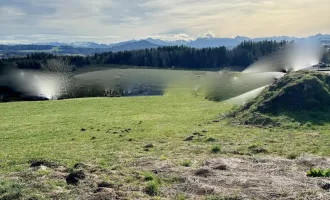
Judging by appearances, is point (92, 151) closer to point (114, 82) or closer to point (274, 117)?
point (274, 117)

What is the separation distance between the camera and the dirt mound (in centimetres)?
3219

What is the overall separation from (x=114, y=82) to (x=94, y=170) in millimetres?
129083

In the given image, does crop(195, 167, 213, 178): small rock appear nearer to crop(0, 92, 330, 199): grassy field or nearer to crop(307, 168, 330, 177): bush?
crop(0, 92, 330, 199): grassy field

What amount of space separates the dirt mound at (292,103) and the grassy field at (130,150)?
2630 mm

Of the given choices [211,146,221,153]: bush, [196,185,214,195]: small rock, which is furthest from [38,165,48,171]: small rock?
[211,146,221,153]: bush

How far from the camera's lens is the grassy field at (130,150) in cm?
1367

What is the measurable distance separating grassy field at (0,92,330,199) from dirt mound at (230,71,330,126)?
8.63ft

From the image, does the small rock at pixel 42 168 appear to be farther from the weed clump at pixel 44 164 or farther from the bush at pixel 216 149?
the bush at pixel 216 149

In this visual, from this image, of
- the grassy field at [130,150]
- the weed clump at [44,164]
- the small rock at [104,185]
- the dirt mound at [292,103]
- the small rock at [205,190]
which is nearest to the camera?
the small rock at [205,190]

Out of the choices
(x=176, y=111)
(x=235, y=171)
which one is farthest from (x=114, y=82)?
(x=235, y=171)

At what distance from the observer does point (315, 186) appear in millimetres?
13164

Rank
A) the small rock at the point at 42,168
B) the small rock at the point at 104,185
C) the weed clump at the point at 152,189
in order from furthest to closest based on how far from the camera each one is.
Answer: the small rock at the point at 42,168 → the small rock at the point at 104,185 → the weed clump at the point at 152,189

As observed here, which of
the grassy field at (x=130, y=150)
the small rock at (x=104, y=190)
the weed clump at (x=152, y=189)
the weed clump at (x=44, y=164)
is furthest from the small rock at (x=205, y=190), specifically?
the weed clump at (x=44, y=164)

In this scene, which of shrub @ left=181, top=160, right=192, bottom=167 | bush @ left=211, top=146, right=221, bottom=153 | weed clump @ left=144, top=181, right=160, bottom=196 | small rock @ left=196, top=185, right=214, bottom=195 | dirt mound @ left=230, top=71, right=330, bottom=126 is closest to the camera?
small rock @ left=196, top=185, right=214, bottom=195
